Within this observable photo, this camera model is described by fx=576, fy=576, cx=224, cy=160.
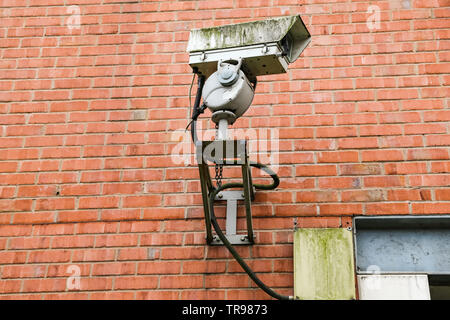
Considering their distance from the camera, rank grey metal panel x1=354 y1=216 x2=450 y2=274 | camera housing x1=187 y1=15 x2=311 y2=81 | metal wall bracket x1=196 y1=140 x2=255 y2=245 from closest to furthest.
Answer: metal wall bracket x1=196 y1=140 x2=255 y2=245 → camera housing x1=187 y1=15 x2=311 y2=81 → grey metal panel x1=354 y1=216 x2=450 y2=274

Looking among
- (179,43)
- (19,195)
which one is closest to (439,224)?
(179,43)

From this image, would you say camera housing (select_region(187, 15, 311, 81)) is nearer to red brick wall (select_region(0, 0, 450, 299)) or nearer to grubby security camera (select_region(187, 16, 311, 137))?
grubby security camera (select_region(187, 16, 311, 137))

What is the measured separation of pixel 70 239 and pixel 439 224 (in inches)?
78.1

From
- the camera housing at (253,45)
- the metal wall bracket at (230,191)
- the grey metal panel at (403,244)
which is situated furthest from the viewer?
the grey metal panel at (403,244)

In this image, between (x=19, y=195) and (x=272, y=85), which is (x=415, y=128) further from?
(x=19, y=195)

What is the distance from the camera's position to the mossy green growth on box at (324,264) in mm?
2746

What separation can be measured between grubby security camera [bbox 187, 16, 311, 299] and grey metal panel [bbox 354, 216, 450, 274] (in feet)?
1.88

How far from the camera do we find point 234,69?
264cm

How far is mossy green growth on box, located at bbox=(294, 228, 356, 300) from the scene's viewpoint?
275 cm

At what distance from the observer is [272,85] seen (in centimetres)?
345

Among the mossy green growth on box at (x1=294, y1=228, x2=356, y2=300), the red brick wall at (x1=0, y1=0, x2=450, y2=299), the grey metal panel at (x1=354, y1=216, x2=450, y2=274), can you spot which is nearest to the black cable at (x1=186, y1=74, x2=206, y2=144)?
the red brick wall at (x1=0, y1=0, x2=450, y2=299)

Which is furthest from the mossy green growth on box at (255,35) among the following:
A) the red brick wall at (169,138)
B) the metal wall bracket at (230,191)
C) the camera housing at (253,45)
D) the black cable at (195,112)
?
the red brick wall at (169,138)

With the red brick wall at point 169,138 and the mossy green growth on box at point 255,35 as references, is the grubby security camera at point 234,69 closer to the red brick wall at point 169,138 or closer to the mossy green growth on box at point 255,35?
the mossy green growth on box at point 255,35
